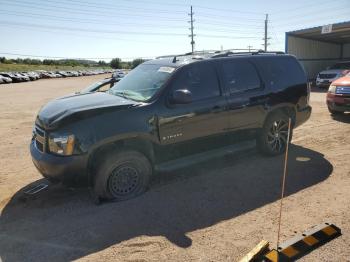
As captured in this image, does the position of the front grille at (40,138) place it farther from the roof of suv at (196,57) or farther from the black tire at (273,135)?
the black tire at (273,135)

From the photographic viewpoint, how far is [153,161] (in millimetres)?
4910

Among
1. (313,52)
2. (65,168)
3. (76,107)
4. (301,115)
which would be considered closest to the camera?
(65,168)

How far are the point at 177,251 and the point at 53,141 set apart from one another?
2.04 meters

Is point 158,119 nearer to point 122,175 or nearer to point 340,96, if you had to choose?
point 122,175

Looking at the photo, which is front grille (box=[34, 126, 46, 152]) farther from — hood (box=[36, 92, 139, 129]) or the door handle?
the door handle

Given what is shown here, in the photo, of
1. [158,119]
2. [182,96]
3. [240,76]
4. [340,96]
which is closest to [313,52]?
[340,96]

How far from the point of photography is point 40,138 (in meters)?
4.68

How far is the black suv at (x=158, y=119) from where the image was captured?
14.3 ft

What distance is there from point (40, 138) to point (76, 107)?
651mm

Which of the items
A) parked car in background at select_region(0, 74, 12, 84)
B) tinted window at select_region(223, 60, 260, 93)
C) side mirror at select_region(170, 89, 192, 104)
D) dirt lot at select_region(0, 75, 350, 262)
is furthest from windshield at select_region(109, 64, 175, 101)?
parked car in background at select_region(0, 74, 12, 84)

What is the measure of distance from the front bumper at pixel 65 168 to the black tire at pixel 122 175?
0.24 m

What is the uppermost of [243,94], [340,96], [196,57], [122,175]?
[196,57]

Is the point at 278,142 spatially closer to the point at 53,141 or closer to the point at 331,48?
the point at 53,141

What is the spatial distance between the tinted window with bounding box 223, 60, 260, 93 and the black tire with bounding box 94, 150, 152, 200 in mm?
1904
